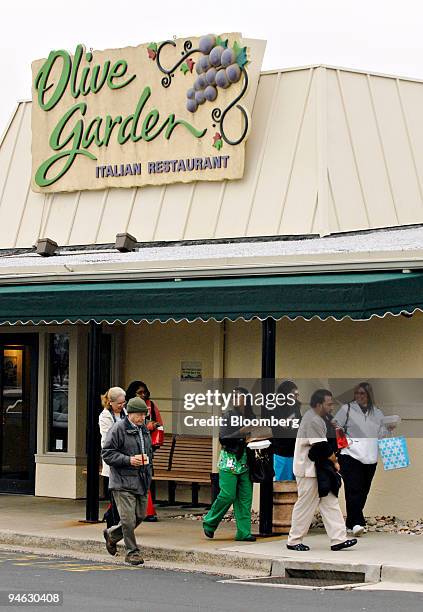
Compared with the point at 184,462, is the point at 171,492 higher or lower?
lower

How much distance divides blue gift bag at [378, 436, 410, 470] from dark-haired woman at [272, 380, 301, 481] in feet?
3.39

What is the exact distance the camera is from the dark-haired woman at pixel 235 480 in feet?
48.0

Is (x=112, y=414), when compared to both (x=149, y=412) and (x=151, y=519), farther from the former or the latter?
(x=151, y=519)

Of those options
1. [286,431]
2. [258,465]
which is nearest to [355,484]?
[286,431]

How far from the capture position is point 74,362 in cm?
1952

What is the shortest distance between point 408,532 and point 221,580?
3539 millimetres

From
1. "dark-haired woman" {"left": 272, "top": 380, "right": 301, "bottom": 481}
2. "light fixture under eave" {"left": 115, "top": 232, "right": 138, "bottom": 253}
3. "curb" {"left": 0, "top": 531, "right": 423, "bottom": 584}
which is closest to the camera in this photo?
"curb" {"left": 0, "top": 531, "right": 423, "bottom": 584}

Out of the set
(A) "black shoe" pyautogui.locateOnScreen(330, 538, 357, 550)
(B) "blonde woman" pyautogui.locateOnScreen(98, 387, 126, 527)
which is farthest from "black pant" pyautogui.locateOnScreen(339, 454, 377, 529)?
(B) "blonde woman" pyautogui.locateOnScreen(98, 387, 126, 527)

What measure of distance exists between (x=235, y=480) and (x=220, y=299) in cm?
205

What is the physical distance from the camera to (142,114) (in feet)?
66.2

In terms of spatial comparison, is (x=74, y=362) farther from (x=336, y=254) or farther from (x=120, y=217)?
(x=336, y=254)

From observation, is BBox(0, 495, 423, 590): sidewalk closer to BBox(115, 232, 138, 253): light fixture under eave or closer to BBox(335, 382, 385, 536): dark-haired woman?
BBox(335, 382, 385, 536): dark-haired woman

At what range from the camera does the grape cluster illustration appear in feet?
62.3

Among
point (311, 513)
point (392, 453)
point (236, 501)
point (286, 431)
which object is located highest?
point (286, 431)
